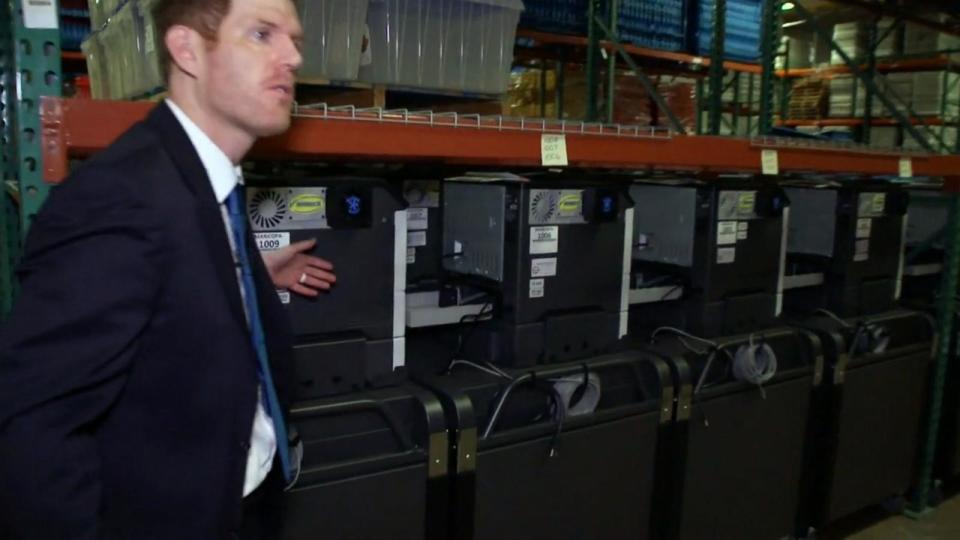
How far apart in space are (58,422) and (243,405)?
0.73 feet

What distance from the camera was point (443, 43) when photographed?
1.61 meters

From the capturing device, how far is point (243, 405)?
1.01 meters

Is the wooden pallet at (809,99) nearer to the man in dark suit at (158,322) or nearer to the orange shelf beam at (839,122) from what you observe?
the orange shelf beam at (839,122)

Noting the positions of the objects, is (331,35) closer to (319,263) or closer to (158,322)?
(319,263)

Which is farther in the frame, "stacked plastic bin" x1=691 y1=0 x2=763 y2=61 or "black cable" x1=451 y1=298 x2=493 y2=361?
"stacked plastic bin" x1=691 y1=0 x2=763 y2=61

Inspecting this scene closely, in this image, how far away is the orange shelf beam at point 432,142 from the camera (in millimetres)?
1174

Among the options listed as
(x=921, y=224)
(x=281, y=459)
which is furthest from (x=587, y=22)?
(x=281, y=459)

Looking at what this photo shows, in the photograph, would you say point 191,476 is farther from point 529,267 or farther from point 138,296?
point 529,267

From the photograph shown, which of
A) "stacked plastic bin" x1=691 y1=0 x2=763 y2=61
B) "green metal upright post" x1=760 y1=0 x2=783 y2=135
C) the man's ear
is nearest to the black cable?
the man's ear

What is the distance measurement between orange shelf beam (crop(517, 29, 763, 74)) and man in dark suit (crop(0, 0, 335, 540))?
2637mm

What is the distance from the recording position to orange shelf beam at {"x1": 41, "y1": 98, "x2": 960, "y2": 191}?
1.17 meters

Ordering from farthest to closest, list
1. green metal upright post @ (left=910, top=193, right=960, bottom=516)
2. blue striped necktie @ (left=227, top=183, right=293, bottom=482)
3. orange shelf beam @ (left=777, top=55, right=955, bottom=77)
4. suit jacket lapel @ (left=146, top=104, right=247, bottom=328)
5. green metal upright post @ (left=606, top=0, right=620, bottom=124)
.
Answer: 1. orange shelf beam @ (left=777, top=55, right=955, bottom=77)
2. green metal upright post @ (left=606, top=0, right=620, bottom=124)
3. green metal upright post @ (left=910, top=193, right=960, bottom=516)
4. blue striped necktie @ (left=227, top=183, right=293, bottom=482)
5. suit jacket lapel @ (left=146, top=104, right=247, bottom=328)

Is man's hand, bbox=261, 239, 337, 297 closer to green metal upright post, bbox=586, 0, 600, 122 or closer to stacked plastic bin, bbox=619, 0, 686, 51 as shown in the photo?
green metal upright post, bbox=586, 0, 600, 122

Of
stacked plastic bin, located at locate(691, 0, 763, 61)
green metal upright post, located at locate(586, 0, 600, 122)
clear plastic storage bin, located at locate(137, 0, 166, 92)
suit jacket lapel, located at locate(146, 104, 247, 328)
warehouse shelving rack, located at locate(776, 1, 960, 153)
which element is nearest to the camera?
suit jacket lapel, located at locate(146, 104, 247, 328)
